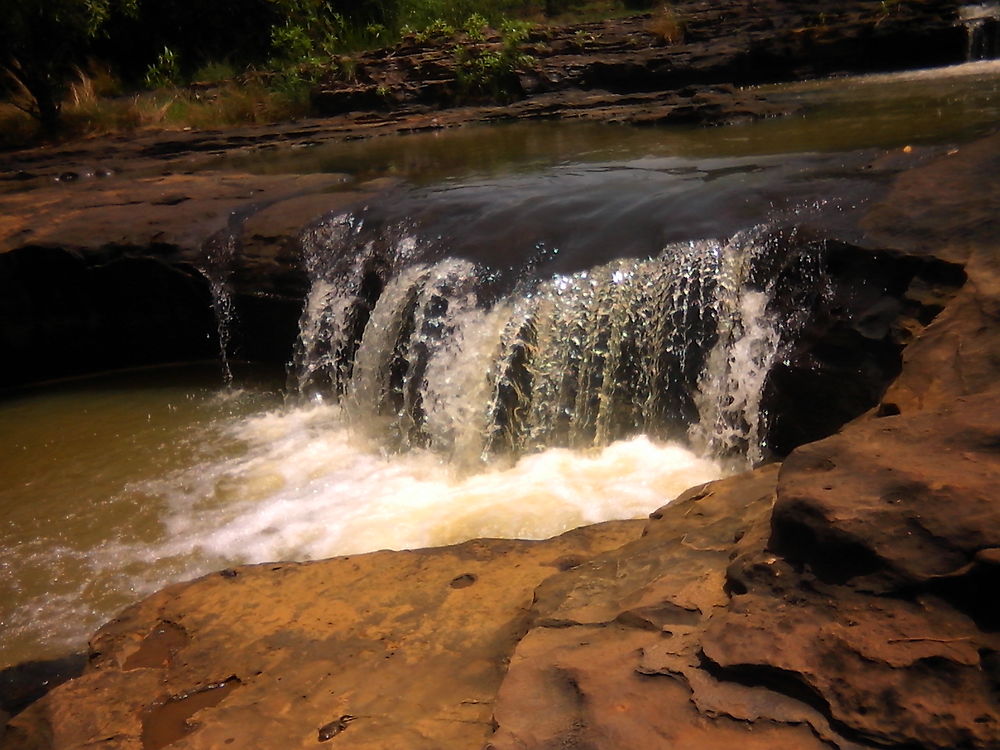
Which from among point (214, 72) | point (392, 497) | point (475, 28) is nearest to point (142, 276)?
point (392, 497)

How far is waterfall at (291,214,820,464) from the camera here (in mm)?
4457

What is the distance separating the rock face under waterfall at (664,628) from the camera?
1.76 m

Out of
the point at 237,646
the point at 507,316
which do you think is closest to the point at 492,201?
the point at 507,316

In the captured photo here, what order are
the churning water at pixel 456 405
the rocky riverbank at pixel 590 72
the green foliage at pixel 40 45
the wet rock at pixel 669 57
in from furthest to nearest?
1. the green foliage at pixel 40 45
2. the wet rock at pixel 669 57
3. the rocky riverbank at pixel 590 72
4. the churning water at pixel 456 405

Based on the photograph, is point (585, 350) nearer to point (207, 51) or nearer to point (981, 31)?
point (981, 31)

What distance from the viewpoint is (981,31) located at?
37.4ft

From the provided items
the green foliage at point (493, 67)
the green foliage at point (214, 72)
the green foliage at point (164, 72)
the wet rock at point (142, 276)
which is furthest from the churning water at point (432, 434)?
the green foliage at point (164, 72)

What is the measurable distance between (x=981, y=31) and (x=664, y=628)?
39.9 feet

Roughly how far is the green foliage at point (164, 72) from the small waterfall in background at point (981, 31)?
1309 centimetres

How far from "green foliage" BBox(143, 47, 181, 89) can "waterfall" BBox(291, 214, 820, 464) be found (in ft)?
42.0

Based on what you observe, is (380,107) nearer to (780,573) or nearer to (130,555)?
(130,555)

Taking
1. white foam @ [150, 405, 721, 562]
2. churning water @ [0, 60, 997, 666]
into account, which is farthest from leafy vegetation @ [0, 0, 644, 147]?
white foam @ [150, 405, 721, 562]

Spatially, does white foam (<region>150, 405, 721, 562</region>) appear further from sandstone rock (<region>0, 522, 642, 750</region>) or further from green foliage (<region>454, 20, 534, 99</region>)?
green foliage (<region>454, 20, 534, 99</region>)

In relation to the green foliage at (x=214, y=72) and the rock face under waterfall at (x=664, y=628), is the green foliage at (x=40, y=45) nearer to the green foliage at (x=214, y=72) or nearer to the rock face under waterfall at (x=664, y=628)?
the green foliage at (x=214, y=72)
